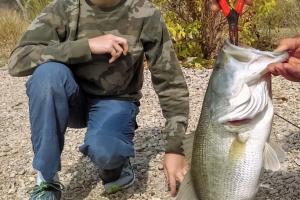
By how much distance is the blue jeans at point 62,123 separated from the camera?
298 centimetres

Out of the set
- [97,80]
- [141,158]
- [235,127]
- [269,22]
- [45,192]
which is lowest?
[269,22]

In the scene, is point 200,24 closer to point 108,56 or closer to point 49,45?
point 108,56

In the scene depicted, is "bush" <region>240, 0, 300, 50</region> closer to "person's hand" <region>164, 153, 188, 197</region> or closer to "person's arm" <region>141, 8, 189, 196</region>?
"person's arm" <region>141, 8, 189, 196</region>

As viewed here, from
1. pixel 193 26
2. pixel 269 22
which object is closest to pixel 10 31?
pixel 193 26

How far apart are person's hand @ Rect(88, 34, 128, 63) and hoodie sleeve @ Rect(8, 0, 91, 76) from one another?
0.04 m

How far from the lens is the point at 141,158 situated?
158 inches

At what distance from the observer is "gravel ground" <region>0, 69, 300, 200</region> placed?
3.48 meters

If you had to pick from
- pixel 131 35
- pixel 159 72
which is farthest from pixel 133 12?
pixel 159 72

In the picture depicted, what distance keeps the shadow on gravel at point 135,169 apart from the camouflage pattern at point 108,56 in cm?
55

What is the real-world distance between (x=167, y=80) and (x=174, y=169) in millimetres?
669

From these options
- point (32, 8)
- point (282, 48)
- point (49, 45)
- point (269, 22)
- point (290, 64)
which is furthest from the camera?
point (32, 8)

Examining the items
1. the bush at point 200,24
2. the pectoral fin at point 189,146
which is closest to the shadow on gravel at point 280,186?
the pectoral fin at point 189,146

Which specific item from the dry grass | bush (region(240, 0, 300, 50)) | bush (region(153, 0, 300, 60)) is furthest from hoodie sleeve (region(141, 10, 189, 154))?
the dry grass

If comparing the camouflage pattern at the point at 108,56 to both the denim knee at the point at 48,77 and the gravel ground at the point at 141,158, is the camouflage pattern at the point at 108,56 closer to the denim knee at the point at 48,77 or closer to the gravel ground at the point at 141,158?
the denim knee at the point at 48,77
